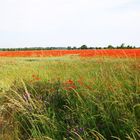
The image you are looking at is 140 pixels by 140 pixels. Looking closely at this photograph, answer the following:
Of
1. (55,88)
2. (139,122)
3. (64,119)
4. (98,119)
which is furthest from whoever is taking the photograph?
(55,88)

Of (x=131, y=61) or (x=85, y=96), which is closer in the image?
(x=85, y=96)

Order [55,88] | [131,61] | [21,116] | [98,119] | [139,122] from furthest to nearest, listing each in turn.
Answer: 1. [55,88]
2. [131,61]
3. [21,116]
4. [98,119]
5. [139,122]

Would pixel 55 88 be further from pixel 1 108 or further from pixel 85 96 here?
pixel 85 96

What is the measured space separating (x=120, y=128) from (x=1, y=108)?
2268 millimetres

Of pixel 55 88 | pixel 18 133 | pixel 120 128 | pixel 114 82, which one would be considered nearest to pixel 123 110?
pixel 120 128

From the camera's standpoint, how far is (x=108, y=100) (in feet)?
14.8

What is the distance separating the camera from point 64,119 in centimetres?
474

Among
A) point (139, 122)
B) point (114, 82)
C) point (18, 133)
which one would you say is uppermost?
point (114, 82)

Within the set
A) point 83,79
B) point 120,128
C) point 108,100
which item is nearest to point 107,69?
point 83,79

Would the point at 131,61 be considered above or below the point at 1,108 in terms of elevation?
above

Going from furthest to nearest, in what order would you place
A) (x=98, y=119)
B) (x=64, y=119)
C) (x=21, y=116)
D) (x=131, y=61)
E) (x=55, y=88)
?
(x=55, y=88) < (x=131, y=61) < (x=21, y=116) < (x=64, y=119) < (x=98, y=119)

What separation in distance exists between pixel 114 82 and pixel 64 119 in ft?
2.57

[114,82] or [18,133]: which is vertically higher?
[114,82]

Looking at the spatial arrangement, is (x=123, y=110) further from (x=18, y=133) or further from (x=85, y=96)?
(x=18, y=133)
